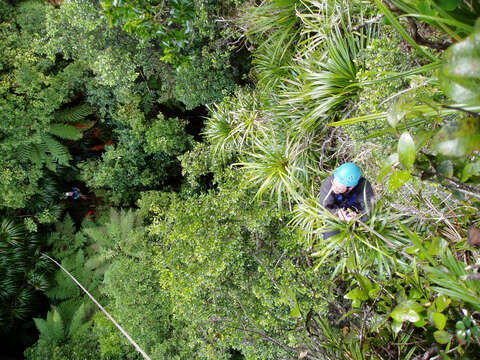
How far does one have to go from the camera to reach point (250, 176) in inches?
124

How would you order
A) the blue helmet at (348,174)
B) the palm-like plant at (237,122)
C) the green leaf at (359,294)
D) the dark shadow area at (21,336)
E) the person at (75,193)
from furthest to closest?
the person at (75,193) → the dark shadow area at (21,336) → the palm-like plant at (237,122) → the blue helmet at (348,174) → the green leaf at (359,294)

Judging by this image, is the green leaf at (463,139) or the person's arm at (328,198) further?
Answer: the person's arm at (328,198)

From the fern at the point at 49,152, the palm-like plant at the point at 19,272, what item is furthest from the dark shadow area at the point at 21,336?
the fern at the point at 49,152

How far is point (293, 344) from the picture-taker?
2.65 metres

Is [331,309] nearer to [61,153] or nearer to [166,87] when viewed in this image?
[166,87]

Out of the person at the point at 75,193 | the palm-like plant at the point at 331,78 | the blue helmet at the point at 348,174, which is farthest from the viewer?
the person at the point at 75,193

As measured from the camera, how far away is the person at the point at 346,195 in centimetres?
232

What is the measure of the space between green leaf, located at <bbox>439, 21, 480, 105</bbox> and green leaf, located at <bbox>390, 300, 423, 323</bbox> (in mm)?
837

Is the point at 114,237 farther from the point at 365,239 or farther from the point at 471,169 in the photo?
the point at 471,169

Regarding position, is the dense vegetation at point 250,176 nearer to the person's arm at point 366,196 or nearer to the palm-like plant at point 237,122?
the palm-like plant at point 237,122

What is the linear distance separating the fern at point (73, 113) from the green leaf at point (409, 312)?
5778mm

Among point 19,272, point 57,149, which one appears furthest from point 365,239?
point 19,272

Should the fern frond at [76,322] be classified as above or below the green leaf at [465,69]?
below

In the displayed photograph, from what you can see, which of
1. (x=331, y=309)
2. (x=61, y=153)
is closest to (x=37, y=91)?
(x=61, y=153)
